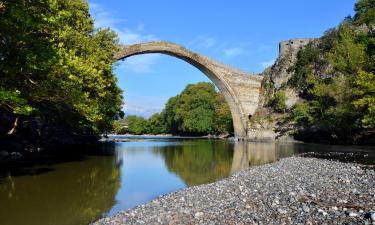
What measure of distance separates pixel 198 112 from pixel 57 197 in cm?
7069

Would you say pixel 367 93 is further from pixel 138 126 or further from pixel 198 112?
pixel 138 126

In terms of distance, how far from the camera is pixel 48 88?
16.8m

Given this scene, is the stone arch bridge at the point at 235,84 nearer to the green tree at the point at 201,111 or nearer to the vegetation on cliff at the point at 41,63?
the green tree at the point at 201,111

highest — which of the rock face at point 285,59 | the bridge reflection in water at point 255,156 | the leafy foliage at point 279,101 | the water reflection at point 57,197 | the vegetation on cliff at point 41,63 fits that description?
the rock face at point 285,59

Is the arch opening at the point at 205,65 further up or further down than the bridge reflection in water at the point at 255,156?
further up

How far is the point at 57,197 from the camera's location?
12078mm

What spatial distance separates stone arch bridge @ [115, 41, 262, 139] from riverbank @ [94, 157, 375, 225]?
1767 inches

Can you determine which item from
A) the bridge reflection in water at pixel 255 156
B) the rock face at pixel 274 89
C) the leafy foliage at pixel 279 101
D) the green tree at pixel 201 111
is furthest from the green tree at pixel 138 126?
the bridge reflection in water at pixel 255 156

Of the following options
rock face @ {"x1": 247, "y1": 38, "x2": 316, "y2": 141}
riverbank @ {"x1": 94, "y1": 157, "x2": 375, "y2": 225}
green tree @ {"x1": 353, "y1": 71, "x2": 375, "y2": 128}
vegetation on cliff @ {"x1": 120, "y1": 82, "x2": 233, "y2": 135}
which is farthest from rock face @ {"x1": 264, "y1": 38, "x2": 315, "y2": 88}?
riverbank @ {"x1": 94, "y1": 157, "x2": 375, "y2": 225}

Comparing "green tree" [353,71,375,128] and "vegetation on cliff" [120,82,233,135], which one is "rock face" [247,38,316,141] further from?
"green tree" [353,71,375,128]

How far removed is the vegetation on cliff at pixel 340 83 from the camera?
32344 mm

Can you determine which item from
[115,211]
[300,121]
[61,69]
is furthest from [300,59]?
[115,211]

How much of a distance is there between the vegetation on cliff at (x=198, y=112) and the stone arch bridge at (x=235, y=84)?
11093 mm

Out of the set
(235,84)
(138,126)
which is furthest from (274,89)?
(138,126)
